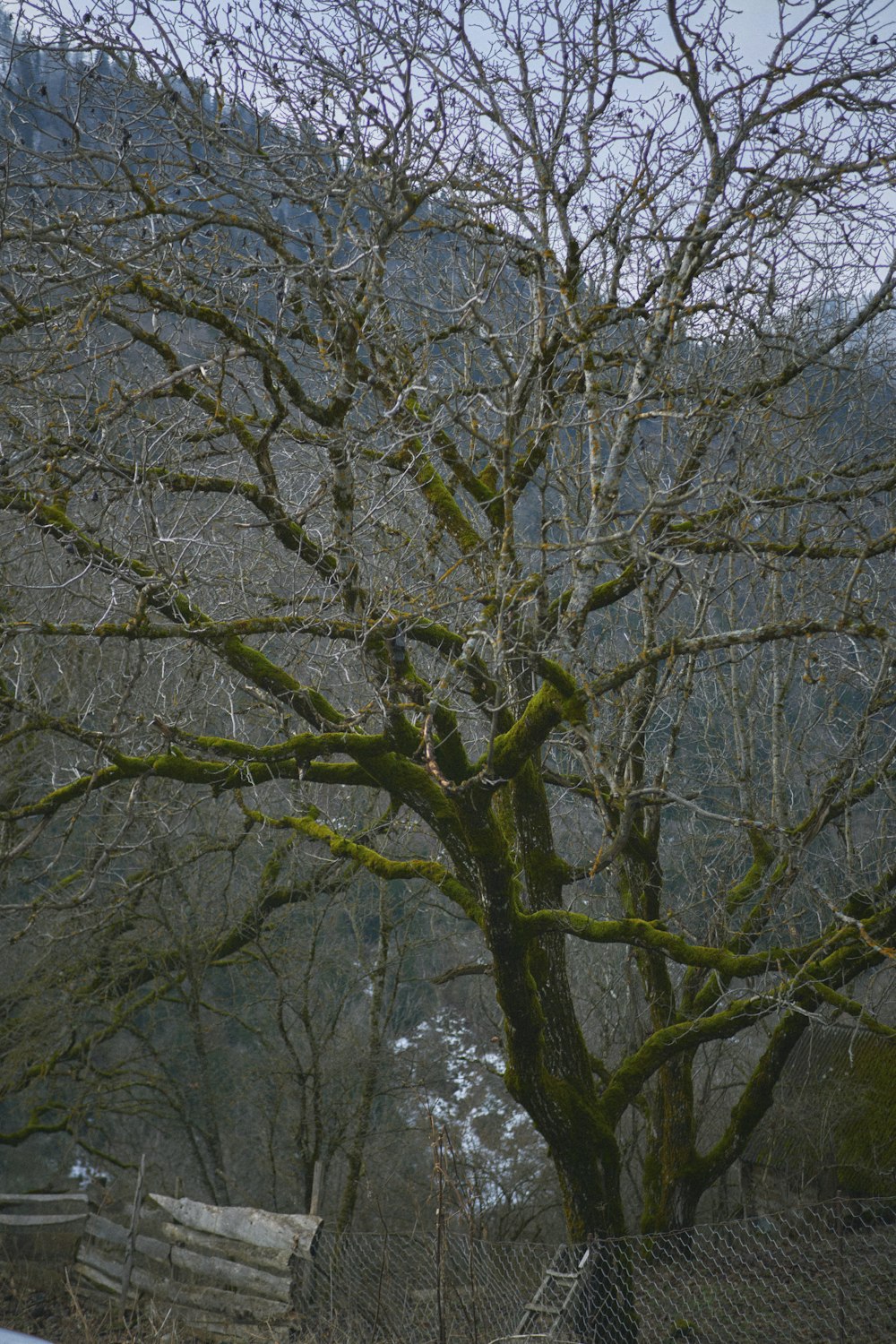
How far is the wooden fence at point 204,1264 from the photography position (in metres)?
7.65

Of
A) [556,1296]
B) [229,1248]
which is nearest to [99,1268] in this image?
[229,1248]

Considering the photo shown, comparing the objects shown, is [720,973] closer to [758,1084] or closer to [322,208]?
[758,1084]

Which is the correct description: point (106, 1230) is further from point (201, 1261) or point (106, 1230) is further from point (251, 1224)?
point (251, 1224)

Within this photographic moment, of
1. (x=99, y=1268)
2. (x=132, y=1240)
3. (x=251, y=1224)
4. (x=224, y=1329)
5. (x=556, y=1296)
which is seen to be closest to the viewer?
(x=556, y=1296)

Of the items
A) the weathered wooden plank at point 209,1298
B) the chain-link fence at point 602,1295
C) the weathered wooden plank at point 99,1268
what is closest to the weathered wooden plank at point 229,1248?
the weathered wooden plank at point 209,1298

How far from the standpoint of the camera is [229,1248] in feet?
27.0

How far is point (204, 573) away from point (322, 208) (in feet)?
7.94

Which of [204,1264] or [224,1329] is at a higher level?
[204,1264]

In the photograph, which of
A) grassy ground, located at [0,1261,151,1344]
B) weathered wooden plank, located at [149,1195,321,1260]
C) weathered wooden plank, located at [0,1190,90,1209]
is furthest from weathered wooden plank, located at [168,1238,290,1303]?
weathered wooden plank, located at [0,1190,90,1209]

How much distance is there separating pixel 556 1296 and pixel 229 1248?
338cm

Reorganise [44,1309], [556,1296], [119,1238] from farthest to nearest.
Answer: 1. [119,1238]
2. [44,1309]
3. [556,1296]

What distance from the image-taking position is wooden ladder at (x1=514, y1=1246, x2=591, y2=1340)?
5293 millimetres

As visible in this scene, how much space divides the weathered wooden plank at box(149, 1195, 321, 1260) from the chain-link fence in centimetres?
22

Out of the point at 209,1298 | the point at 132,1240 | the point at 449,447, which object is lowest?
the point at 209,1298
